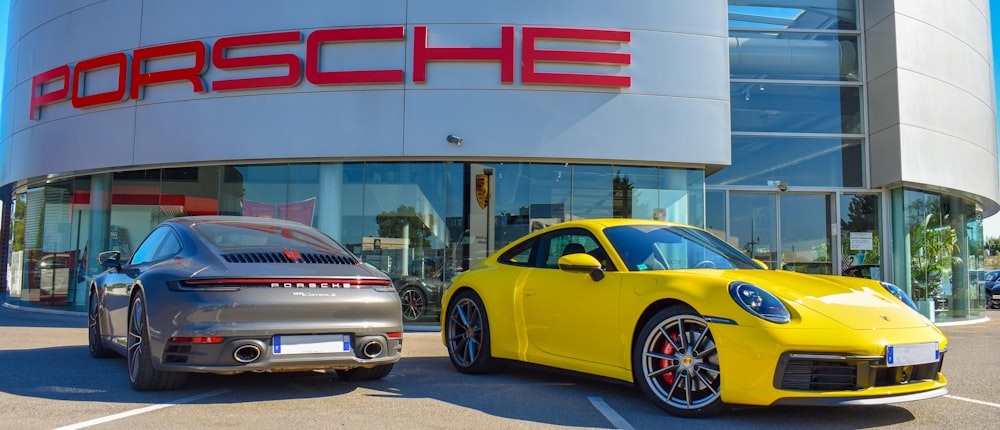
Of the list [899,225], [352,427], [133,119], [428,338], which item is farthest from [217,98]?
[899,225]

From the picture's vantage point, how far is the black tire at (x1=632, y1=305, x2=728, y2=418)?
4395 millimetres

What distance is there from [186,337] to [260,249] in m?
0.90

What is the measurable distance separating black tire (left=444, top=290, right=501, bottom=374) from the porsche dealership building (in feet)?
19.2

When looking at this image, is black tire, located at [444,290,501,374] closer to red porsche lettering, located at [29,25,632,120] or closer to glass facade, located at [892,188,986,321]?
red porsche lettering, located at [29,25,632,120]

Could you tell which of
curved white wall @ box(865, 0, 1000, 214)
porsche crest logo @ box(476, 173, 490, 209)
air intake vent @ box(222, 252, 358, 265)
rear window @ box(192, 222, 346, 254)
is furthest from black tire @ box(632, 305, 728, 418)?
curved white wall @ box(865, 0, 1000, 214)

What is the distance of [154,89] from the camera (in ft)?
45.3

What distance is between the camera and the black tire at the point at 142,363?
5012mm

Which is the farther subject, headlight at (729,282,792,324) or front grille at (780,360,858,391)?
headlight at (729,282,792,324)

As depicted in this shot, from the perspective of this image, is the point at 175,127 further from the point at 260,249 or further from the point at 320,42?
the point at 260,249

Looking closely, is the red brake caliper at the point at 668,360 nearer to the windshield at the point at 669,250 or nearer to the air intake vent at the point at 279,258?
the windshield at the point at 669,250

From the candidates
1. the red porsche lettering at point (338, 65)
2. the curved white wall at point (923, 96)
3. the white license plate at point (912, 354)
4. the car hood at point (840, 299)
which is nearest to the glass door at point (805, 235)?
the curved white wall at point (923, 96)

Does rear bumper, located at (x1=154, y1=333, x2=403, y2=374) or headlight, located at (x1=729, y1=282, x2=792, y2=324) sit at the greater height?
headlight, located at (x1=729, y1=282, x2=792, y2=324)

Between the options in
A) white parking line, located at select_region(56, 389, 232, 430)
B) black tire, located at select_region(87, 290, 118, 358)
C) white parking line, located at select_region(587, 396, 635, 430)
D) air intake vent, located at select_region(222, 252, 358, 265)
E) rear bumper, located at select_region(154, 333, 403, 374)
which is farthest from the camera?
black tire, located at select_region(87, 290, 118, 358)

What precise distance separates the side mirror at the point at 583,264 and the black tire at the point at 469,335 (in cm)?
128
